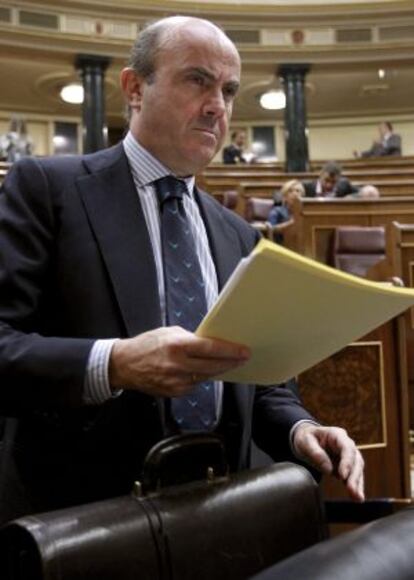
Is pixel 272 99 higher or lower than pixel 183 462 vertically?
higher

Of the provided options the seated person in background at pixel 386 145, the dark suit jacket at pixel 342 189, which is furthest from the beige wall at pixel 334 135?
the dark suit jacket at pixel 342 189

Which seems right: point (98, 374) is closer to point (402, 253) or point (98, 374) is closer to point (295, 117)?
point (402, 253)

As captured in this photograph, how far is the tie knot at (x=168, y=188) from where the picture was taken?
3.12 ft

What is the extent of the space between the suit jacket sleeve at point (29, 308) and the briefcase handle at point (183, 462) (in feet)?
0.35

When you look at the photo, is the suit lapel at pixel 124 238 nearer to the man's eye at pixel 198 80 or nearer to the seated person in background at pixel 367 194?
the man's eye at pixel 198 80

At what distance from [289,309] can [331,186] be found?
481 cm

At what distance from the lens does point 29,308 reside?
2.72 feet

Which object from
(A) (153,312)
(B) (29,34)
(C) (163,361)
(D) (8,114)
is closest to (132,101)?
(A) (153,312)

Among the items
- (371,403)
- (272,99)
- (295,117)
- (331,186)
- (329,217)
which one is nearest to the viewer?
(371,403)

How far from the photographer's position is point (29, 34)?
6.82 metres

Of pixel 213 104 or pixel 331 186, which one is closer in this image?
pixel 213 104

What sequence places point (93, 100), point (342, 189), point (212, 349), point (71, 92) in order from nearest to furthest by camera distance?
point (212, 349) < point (342, 189) < point (93, 100) < point (71, 92)

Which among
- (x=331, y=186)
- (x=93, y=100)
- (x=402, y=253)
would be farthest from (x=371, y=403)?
(x=93, y=100)

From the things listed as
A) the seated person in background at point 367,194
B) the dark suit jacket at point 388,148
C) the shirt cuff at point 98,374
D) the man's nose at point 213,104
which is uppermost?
the dark suit jacket at point 388,148
